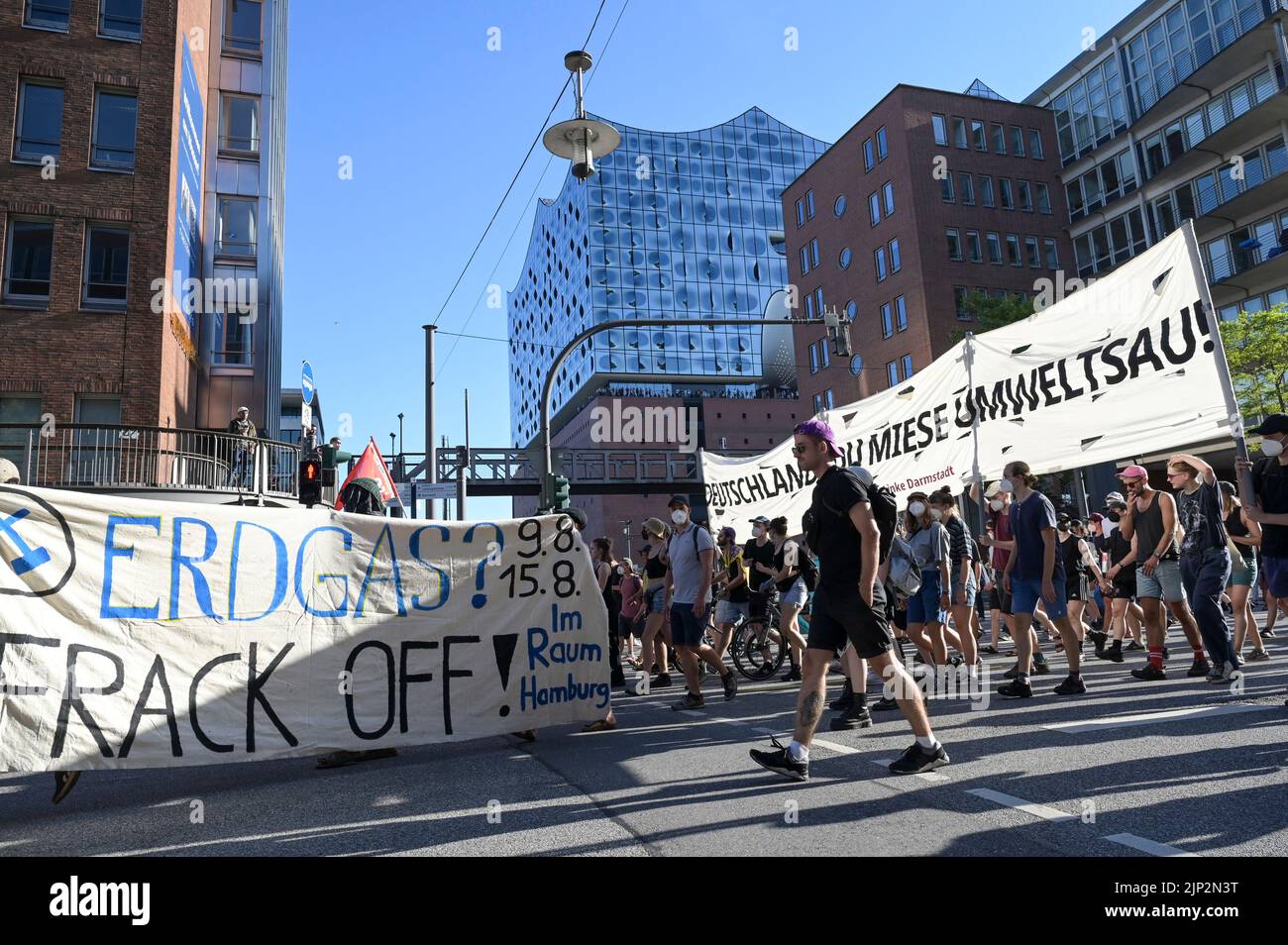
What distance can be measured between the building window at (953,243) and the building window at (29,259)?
128 feet

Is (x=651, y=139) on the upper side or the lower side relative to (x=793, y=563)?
upper

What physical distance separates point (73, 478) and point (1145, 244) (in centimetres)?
4125

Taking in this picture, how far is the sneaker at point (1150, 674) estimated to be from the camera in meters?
7.71

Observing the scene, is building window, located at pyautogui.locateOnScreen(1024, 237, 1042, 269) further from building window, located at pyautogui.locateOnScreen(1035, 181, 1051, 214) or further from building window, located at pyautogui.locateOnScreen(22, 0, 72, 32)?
building window, located at pyautogui.locateOnScreen(22, 0, 72, 32)

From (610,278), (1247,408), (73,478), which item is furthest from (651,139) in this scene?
(73,478)

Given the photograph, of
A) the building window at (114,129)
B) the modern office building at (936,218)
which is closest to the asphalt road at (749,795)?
the building window at (114,129)

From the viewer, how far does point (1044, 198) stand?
48.0 m

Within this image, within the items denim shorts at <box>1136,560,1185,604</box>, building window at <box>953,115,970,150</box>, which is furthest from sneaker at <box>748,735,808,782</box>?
building window at <box>953,115,970,150</box>

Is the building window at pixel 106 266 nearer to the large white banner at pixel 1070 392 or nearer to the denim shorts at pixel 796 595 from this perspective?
the large white banner at pixel 1070 392

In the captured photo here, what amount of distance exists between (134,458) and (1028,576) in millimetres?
17468

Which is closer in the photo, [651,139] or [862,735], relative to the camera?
[862,735]
